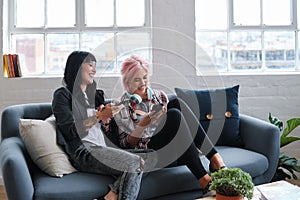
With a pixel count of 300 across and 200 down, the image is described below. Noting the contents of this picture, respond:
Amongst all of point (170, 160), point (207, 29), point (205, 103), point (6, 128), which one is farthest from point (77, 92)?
point (207, 29)

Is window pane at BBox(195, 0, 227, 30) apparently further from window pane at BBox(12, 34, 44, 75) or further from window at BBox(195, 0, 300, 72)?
window pane at BBox(12, 34, 44, 75)

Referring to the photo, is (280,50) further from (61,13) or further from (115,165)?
(115,165)

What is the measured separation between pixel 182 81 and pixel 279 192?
71.6 inches

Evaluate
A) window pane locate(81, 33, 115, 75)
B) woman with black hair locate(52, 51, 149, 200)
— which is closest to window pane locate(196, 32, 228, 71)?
window pane locate(81, 33, 115, 75)

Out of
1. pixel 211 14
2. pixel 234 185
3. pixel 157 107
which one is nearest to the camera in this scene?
pixel 234 185

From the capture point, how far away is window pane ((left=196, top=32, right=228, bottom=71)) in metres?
3.81

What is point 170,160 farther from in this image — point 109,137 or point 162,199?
point 109,137

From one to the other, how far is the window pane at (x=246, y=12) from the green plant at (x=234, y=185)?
7.66ft

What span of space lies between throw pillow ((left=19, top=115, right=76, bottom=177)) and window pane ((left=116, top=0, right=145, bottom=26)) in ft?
5.30

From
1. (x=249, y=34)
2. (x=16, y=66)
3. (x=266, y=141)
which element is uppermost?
(x=249, y=34)

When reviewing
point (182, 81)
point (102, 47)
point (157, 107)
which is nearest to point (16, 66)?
point (102, 47)

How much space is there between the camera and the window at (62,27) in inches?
144

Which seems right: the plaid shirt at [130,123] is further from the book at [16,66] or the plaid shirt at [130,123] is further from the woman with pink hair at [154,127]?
the book at [16,66]

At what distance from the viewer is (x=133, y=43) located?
3.62 metres
